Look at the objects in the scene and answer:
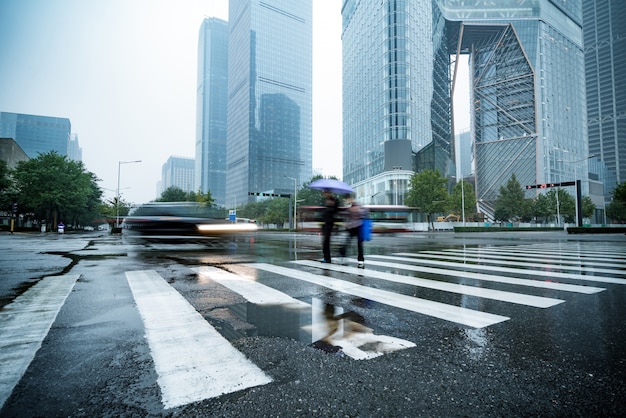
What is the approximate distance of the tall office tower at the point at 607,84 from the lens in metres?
152

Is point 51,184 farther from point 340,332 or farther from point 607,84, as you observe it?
point 607,84

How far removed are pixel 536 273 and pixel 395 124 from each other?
217 ft

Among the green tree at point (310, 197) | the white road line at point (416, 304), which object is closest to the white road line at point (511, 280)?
the white road line at point (416, 304)

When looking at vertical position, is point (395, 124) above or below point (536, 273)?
above

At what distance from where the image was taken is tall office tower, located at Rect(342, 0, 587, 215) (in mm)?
69312

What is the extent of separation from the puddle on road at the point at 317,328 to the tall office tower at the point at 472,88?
64614 millimetres

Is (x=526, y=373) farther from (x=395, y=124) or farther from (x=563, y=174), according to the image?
(x=563, y=174)

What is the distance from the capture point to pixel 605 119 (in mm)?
159875

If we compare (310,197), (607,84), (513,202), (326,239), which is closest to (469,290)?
(326,239)

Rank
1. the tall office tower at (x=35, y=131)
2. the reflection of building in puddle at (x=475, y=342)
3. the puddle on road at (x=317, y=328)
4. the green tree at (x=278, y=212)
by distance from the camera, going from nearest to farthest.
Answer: the reflection of building in puddle at (x=475, y=342), the puddle on road at (x=317, y=328), the green tree at (x=278, y=212), the tall office tower at (x=35, y=131)

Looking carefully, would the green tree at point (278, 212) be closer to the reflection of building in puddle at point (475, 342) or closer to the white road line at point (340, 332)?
the white road line at point (340, 332)

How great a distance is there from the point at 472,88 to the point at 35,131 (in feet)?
672

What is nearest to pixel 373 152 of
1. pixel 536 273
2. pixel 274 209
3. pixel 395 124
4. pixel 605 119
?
pixel 395 124

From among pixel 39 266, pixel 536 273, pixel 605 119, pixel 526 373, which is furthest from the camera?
pixel 605 119
